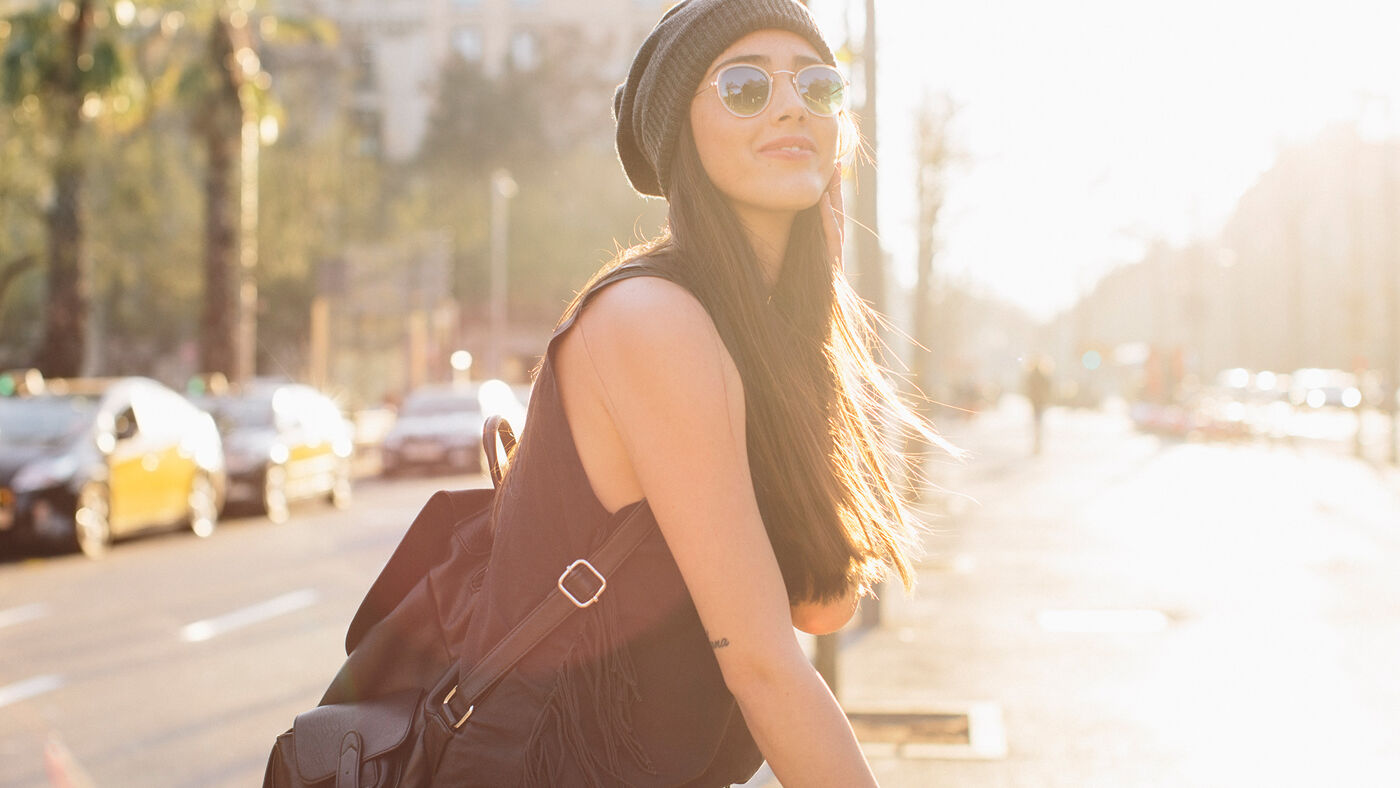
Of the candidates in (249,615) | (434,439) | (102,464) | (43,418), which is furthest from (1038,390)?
(249,615)

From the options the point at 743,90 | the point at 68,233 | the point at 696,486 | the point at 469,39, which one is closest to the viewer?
the point at 696,486

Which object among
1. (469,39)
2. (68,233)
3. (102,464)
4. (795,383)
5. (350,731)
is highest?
(469,39)

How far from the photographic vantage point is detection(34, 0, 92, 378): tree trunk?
22312 mm

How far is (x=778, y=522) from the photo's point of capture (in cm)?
203

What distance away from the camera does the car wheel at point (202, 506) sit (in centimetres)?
1705

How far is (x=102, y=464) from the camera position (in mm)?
15086

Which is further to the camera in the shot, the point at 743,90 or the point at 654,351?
the point at 743,90

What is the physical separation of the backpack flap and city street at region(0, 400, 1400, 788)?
2721mm

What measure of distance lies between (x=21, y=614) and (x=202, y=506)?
6430 millimetres

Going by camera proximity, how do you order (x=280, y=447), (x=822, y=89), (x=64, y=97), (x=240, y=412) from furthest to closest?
(x=64, y=97)
(x=240, y=412)
(x=280, y=447)
(x=822, y=89)

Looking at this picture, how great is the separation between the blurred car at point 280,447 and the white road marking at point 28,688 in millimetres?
10991

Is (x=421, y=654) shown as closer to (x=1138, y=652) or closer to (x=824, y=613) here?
(x=824, y=613)

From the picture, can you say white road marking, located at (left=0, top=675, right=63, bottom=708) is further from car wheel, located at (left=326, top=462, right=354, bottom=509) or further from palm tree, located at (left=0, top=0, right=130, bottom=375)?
palm tree, located at (left=0, top=0, right=130, bottom=375)

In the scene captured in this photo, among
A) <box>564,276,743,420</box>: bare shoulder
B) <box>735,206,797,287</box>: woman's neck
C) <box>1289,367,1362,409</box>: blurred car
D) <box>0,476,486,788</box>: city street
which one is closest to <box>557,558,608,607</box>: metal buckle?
<box>564,276,743,420</box>: bare shoulder
